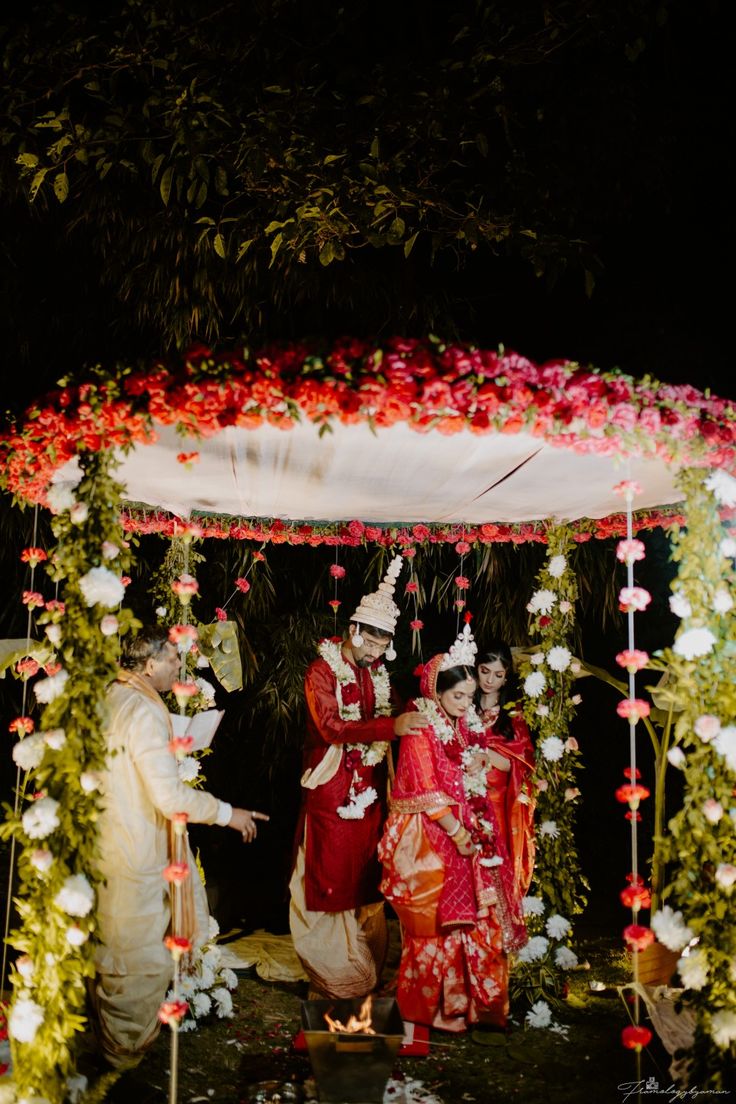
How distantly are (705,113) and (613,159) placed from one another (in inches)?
33.3

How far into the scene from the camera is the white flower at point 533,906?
524cm

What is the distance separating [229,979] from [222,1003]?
321mm

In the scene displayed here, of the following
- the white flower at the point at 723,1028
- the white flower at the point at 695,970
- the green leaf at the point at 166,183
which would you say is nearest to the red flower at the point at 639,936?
the white flower at the point at 695,970

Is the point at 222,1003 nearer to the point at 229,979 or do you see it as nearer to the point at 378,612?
the point at 229,979

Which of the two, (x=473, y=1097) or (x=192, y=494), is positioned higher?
(x=192, y=494)

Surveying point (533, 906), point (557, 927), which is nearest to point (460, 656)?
point (533, 906)

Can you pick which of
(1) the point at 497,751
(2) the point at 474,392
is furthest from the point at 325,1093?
(2) the point at 474,392

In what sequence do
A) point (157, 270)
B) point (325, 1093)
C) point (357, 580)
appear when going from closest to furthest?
point (325, 1093)
point (157, 270)
point (357, 580)

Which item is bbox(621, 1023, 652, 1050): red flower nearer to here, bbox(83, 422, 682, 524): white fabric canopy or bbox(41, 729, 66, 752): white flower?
bbox(83, 422, 682, 524): white fabric canopy

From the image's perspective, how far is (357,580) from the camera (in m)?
9.14

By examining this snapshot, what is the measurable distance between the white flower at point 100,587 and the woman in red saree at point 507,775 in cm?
263

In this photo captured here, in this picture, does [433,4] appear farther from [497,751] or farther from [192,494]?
[497,751]

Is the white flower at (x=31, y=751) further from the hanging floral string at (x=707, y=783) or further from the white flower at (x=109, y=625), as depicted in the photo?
the hanging floral string at (x=707, y=783)

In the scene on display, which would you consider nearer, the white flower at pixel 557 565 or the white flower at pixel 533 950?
the white flower at pixel 533 950
